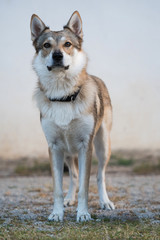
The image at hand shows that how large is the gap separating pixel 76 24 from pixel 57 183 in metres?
2.29

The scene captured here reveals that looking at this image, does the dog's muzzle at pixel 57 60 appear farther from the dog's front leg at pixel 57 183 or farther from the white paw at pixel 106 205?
the white paw at pixel 106 205

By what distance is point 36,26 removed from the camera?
16.5ft

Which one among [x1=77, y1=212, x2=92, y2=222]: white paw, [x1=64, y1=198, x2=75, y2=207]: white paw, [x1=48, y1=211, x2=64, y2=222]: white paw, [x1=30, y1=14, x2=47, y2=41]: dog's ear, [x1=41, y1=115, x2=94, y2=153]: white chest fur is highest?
[x1=30, y1=14, x2=47, y2=41]: dog's ear

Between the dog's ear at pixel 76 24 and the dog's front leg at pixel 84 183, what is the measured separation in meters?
1.70

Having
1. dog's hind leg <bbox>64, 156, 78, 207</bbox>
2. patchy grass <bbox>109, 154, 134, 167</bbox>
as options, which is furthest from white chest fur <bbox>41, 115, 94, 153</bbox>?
patchy grass <bbox>109, 154, 134, 167</bbox>

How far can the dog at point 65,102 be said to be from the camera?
4.48 metres

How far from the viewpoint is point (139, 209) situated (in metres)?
5.02

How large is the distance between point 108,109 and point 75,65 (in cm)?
140

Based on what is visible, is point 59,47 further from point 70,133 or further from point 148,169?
point 148,169

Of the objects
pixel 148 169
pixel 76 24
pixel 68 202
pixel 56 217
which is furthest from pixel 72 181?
pixel 148 169

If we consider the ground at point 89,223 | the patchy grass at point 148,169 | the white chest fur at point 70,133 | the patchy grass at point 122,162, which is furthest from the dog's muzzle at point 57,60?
the patchy grass at point 122,162

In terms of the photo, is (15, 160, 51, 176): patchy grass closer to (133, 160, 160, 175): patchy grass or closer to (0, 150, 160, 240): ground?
(133, 160, 160, 175): patchy grass

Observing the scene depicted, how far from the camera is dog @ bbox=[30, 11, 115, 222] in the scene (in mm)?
4480

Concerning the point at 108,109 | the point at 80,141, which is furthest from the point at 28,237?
the point at 108,109
